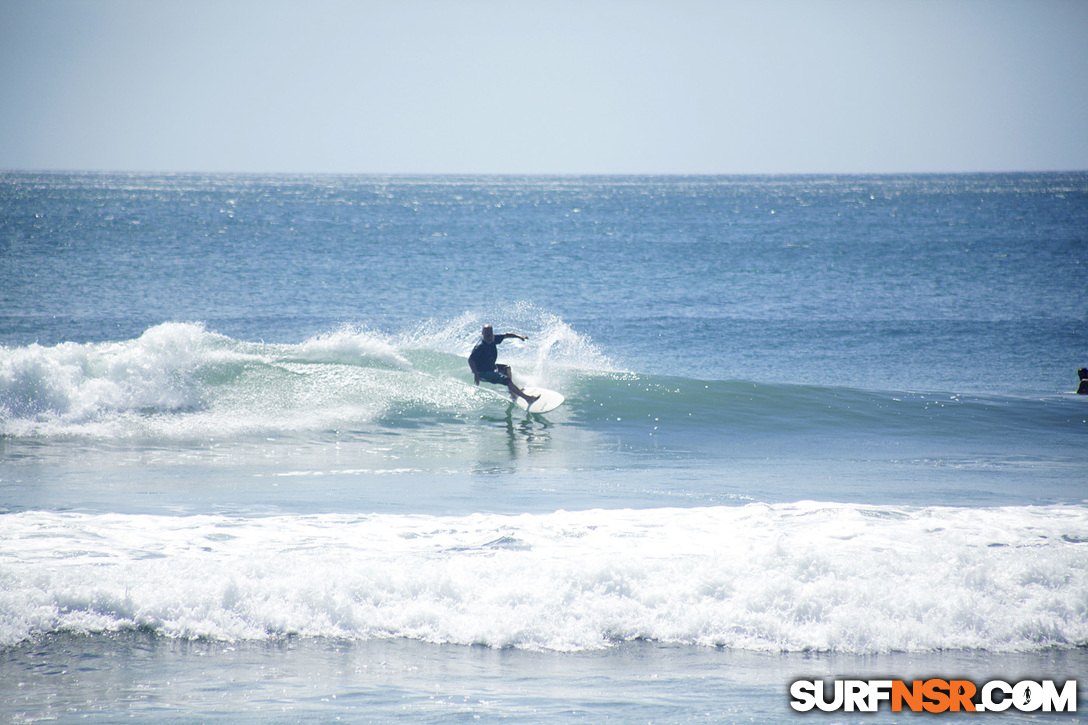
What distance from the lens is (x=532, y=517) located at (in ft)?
29.8

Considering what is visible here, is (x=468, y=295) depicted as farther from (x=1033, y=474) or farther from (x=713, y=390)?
(x=1033, y=474)

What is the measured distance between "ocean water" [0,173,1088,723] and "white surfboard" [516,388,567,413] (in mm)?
287

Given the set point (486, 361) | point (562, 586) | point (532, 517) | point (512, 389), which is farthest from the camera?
point (512, 389)

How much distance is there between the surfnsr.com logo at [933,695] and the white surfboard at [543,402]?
33.2 feet

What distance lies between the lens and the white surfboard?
15.6 m

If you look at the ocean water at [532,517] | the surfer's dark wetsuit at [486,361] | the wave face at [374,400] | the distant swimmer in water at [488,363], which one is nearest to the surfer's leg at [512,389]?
the distant swimmer in water at [488,363]

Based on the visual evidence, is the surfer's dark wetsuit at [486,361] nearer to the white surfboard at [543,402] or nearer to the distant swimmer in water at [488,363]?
the distant swimmer in water at [488,363]

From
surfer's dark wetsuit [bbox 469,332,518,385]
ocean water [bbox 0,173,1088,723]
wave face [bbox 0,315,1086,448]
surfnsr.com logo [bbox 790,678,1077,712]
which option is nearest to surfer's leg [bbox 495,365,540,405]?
surfer's dark wetsuit [bbox 469,332,518,385]

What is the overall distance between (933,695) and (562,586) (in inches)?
112

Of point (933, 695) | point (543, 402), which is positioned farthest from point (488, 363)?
point (933, 695)

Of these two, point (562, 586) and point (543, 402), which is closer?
A: point (562, 586)

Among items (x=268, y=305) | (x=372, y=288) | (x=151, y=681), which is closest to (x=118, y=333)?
(x=268, y=305)

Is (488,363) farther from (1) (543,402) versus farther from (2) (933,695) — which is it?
(2) (933,695)

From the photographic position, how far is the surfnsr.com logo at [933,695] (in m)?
5.39
